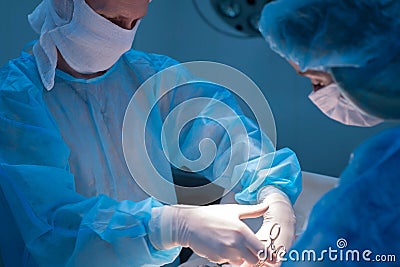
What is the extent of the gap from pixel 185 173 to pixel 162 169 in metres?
0.54

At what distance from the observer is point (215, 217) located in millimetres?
1302

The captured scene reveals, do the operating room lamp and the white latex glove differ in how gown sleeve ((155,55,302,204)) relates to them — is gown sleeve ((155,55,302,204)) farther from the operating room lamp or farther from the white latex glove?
the operating room lamp

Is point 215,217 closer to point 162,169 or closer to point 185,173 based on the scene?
point 162,169

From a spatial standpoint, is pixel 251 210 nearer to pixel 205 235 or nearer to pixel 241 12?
Answer: pixel 205 235

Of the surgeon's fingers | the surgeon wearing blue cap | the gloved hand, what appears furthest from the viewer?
the surgeon's fingers

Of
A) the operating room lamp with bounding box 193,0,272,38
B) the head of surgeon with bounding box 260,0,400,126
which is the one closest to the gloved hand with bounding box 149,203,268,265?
the head of surgeon with bounding box 260,0,400,126

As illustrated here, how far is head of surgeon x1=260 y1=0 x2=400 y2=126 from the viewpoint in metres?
0.89

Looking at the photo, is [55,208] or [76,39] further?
[76,39]

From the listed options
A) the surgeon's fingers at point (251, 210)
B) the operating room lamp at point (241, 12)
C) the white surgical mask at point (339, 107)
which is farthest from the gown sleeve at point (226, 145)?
the white surgical mask at point (339, 107)

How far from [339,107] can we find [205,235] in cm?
44

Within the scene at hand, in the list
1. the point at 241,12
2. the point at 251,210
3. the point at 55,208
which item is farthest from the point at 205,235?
the point at 241,12

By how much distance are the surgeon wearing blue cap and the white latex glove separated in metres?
0.48

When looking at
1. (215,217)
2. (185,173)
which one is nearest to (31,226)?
(215,217)

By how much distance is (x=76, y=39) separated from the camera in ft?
4.97
